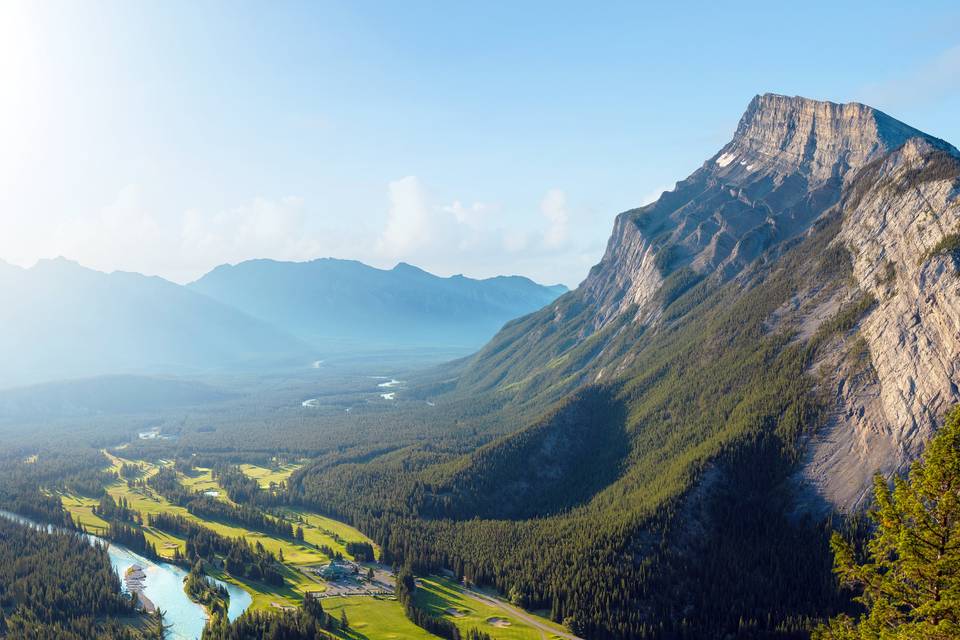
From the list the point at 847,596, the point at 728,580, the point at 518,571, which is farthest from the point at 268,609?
the point at 847,596

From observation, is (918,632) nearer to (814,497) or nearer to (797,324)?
(814,497)

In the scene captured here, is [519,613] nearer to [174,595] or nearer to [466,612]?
[466,612]

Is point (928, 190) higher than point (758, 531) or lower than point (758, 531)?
higher

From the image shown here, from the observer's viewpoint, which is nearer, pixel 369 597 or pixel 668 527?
pixel 369 597

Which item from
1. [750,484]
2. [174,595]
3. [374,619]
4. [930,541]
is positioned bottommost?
[174,595]

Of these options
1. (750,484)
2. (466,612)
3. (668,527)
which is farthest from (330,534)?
(750,484)

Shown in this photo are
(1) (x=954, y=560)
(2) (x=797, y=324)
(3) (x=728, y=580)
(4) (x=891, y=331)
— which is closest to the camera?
(1) (x=954, y=560)

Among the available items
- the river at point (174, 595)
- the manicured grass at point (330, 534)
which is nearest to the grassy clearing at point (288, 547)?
the manicured grass at point (330, 534)

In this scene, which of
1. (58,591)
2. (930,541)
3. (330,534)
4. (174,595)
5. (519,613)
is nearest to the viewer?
(930,541)

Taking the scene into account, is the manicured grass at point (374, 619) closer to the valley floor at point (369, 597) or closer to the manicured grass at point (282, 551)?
the valley floor at point (369, 597)
